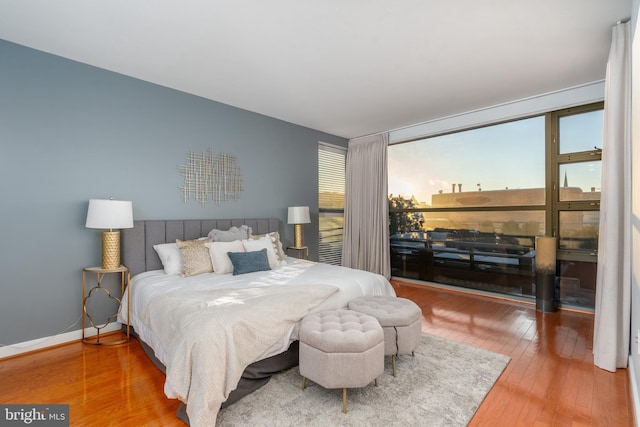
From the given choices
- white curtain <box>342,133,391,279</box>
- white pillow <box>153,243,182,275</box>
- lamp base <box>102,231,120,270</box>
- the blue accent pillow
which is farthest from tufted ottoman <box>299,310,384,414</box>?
white curtain <box>342,133,391,279</box>

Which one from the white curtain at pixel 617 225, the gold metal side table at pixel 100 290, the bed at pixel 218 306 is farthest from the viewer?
the gold metal side table at pixel 100 290

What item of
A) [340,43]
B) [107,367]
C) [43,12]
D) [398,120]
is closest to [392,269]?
[398,120]

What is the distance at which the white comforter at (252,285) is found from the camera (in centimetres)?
233

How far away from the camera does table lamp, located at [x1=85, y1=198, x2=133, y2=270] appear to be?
108 inches

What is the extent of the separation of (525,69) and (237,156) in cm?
356

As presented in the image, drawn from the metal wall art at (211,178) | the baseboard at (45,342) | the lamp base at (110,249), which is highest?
the metal wall art at (211,178)

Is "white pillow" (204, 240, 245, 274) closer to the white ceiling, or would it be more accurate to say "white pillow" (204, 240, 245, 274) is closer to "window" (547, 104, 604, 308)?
the white ceiling

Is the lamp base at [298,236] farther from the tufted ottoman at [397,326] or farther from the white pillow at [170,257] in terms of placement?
the tufted ottoman at [397,326]

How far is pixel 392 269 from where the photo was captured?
18.5 feet

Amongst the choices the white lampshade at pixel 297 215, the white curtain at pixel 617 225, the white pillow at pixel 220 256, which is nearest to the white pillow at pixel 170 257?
the white pillow at pixel 220 256

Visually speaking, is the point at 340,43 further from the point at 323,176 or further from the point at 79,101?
the point at 323,176

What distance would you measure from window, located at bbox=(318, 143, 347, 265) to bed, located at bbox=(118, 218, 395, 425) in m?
1.91

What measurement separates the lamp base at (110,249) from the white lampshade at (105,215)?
0.20 meters

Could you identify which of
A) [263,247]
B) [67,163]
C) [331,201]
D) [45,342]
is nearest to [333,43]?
[263,247]
